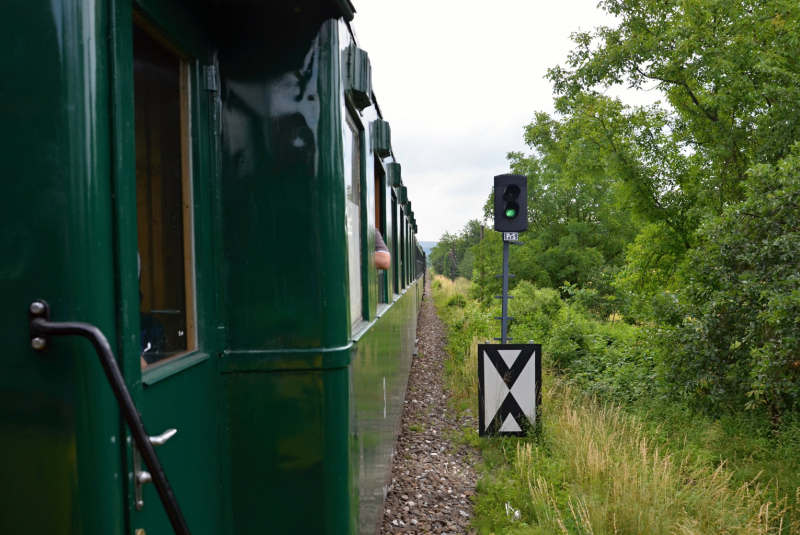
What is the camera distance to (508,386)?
18.4 ft

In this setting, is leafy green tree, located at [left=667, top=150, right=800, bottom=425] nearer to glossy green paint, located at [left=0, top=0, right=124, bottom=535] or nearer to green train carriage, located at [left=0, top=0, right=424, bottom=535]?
green train carriage, located at [left=0, top=0, right=424, bottom=535]

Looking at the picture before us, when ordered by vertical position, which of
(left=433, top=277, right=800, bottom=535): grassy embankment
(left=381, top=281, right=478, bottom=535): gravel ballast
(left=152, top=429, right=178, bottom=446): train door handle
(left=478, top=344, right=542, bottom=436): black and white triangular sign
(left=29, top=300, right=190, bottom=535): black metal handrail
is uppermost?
(left=29, top=300, right=190, bottom=535): black metal handrail

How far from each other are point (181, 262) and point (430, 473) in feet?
13.2

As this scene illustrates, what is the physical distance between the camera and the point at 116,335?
4.15 feet

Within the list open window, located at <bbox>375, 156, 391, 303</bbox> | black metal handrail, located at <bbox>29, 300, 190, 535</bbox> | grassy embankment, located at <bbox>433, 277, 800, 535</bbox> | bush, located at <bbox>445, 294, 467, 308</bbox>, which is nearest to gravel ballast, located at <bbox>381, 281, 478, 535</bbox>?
grassy embankment, located at <bbox>433, 277, 800, 535</bbox>

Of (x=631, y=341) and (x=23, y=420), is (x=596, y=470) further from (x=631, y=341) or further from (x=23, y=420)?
(x=631, y=341)

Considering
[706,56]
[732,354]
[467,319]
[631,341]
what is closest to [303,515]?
[732,354]

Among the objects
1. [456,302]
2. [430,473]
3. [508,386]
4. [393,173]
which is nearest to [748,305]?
[508,386]

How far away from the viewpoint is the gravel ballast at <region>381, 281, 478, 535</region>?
13.9 feet

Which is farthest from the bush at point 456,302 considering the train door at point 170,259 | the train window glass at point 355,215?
the train door at point 170,259

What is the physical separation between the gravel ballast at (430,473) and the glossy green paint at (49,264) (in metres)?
Answer: 3.26

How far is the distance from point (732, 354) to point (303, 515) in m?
5.36

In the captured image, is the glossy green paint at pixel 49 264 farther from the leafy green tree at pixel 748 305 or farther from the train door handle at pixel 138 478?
the leafy green tree at pixel 748 305

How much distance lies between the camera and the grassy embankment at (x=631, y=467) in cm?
367
